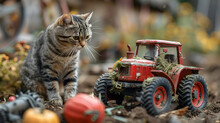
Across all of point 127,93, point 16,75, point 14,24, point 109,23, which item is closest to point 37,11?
point 14,24

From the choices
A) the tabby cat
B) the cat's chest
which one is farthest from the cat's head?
the cat's chest

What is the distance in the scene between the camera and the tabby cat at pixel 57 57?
2.98m

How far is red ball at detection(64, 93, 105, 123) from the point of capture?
1984 mm

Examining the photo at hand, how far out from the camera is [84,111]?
1.98 metres

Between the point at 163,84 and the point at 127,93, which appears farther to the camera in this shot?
the point at 127,93

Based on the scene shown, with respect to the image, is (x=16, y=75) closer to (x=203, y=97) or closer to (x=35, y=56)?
(x=35, y=56)

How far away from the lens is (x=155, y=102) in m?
2.44

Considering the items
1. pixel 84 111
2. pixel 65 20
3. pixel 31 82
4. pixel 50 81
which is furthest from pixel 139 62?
pixel 31 82

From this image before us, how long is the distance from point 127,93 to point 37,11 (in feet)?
22.5

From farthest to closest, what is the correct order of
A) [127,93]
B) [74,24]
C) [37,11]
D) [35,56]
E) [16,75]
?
[37,11] < [16,75] < [35,56] < [74,24] < [127,93]

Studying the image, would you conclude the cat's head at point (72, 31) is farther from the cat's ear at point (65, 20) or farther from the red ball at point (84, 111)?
the red ball at point (84, 111)

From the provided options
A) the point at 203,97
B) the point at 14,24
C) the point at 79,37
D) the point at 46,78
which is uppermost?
the point at 14,24

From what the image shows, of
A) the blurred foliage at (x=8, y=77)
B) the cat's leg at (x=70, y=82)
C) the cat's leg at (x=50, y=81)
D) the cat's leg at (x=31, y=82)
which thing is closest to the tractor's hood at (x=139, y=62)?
the cat's leg at (x=70, y=82)

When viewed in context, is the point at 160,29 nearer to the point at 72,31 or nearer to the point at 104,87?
the point at 72,31
